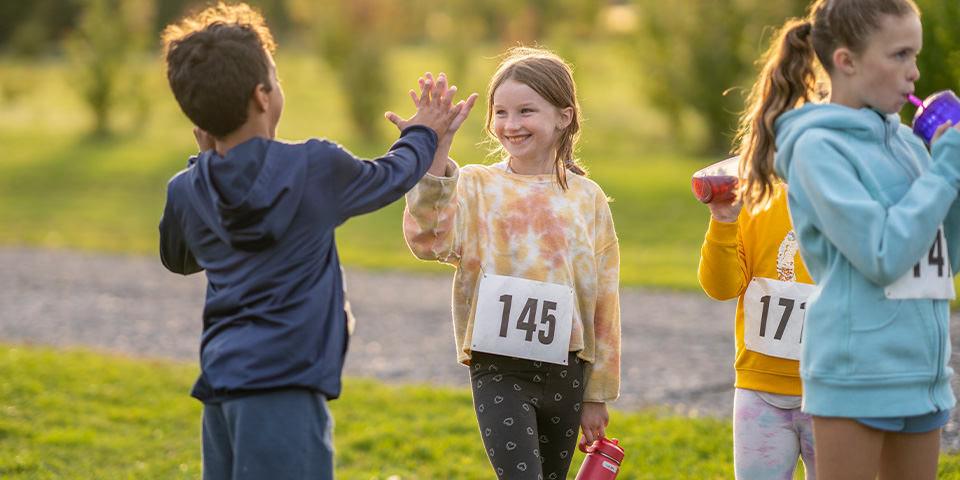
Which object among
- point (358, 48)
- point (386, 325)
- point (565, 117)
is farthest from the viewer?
point (358, 48)

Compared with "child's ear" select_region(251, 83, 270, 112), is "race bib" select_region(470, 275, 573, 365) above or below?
below

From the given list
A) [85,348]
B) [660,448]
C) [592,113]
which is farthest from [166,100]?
[660,448]

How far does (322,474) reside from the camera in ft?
7.59

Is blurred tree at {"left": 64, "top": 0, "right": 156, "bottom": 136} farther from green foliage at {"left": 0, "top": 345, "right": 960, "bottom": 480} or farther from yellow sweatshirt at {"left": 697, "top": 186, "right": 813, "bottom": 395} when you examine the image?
yellow sweatshirt at {"left": 697, "top": 186, "right": 813, "bottom": 395}

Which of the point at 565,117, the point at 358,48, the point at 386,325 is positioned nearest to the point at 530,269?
the point at 565,117

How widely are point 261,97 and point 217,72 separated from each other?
119mm

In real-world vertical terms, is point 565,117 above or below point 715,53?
below

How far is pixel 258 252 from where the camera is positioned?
2.29 m

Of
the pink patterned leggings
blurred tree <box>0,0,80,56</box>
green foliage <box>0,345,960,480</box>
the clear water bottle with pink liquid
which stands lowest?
green foliage <box>0,345,960,480</box>

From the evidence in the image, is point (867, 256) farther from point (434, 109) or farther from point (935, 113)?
point (434, 109)

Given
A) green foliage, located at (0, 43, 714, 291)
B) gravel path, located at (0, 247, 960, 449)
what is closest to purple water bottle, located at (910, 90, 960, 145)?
gravel path, located at (0, 247, 960, 449)

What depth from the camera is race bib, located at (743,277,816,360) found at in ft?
9.46

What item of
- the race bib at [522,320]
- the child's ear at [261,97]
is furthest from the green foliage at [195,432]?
the child's ear at [261,97]

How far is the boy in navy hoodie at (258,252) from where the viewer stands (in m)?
2.25
